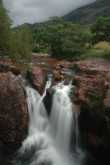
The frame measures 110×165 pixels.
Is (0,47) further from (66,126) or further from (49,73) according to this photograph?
(66,126)

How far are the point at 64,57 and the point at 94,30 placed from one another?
56.9 feet

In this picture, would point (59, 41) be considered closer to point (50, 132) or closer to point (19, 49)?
point (19, 49)

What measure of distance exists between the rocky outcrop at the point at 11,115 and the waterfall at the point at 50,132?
3.38 feet

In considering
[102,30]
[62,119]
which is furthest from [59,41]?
[62,119]

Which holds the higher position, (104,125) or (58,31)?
(58,31)

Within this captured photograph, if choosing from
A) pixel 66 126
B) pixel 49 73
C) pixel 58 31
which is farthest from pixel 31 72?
pixel 58 31

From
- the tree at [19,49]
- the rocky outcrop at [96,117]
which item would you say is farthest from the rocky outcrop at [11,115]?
the tree at [19,49]

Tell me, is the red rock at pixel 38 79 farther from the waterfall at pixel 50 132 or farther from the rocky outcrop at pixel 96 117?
the rocky outcrop at pixel 96 117

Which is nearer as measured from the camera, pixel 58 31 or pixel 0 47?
pixel 0 47

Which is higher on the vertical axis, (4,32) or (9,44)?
(4,32)

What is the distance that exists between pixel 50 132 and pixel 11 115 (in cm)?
376

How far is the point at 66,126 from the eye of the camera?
23.7 meters

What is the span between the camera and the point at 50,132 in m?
24.2

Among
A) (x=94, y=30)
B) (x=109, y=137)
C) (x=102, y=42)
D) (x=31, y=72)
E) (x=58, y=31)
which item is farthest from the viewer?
(x=94, y=30)
